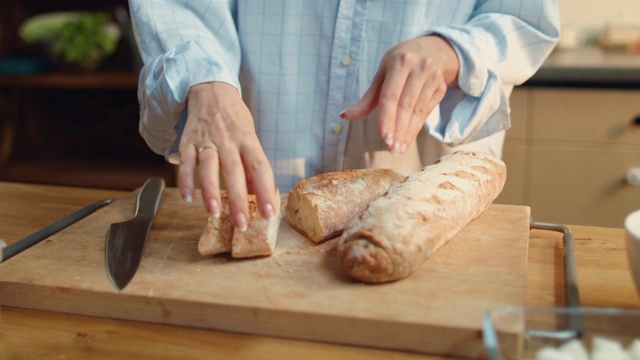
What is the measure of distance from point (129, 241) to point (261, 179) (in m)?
0.22

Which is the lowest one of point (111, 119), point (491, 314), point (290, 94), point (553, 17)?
point (111, 119)

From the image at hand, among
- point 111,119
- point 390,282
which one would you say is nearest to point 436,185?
point 390,282

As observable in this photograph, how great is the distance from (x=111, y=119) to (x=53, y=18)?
49cm

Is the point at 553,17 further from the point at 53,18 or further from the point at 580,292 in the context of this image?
the point at 53,18

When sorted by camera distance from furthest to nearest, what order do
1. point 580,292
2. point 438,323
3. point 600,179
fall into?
1. point 600,179
2. point 580,292
3. point 438,323

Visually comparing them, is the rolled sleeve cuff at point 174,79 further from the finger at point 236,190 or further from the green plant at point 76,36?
the green plant at point 76,36

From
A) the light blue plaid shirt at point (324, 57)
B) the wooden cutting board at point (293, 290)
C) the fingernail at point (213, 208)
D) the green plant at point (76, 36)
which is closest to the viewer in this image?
the wooden cutting board at point (293, 290)

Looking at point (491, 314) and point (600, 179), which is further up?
point (491, 314)

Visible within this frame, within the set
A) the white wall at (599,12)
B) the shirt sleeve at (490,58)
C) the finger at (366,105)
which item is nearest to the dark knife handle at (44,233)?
the finger at (366,105)

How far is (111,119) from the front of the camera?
2.85 m

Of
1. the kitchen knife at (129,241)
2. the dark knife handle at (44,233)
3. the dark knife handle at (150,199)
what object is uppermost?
the dark knife handle at (150,199)

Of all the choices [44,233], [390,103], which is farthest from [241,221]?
[44,233]

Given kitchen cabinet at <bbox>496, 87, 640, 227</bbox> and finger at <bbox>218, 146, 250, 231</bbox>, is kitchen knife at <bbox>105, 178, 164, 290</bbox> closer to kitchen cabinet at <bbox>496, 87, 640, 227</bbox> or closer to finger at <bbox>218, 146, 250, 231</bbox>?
finger at <bbox>218, 146, 250, 231</bbox>

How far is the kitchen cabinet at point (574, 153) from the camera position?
1820 millimetres
